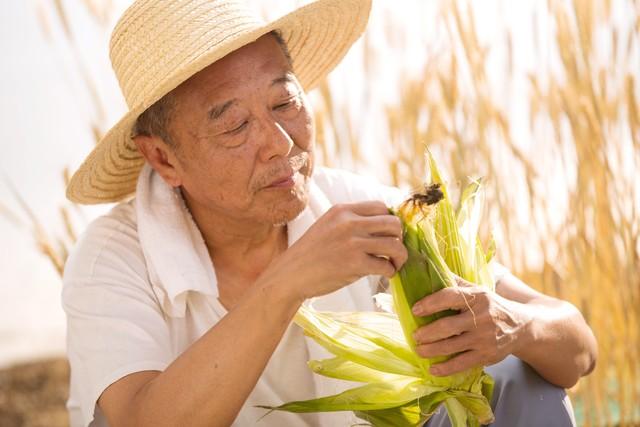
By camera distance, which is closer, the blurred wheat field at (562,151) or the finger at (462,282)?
the finger at (462,282)

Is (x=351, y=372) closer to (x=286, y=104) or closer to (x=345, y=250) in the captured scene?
(x=345, y=250)

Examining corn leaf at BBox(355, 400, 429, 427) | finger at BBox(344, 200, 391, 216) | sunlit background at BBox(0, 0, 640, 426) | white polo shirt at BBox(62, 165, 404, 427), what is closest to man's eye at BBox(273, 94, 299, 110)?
white polo shirt at BBox(62, 165, 404, 427)

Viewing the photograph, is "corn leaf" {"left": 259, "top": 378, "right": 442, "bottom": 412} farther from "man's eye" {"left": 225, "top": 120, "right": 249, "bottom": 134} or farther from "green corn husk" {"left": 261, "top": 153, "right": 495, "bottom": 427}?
"man's eye" {"left": 225, "top": 120, "right": 249, "bottom": 134}

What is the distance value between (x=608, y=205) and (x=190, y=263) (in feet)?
4.43

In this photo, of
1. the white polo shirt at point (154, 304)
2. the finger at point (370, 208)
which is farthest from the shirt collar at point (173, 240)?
the finger at point (370, 208)

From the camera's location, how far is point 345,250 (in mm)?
1824

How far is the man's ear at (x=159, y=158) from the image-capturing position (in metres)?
2.45

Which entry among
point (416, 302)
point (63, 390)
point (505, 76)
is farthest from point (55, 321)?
point (416, 302)

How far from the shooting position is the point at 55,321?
243 inches

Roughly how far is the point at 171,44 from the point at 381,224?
2.73ft

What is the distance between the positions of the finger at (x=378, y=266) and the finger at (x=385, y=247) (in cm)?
1

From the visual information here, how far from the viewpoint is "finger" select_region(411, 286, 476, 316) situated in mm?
1842

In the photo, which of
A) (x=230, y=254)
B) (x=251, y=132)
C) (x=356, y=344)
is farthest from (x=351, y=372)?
(x=230, y=254)

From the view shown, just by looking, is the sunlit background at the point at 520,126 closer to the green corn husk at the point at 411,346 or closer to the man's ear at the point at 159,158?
the man's ear at the point at 159,158
